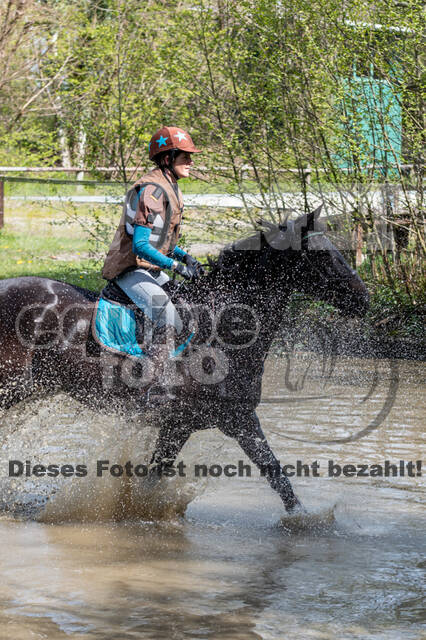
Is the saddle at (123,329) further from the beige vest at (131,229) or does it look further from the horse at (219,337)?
the beige vest at (131,229)

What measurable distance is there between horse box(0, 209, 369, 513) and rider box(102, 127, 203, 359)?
0.20 meters

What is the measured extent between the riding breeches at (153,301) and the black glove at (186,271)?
239mm

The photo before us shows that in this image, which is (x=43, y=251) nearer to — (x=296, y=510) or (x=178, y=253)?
(x=178, y=253)

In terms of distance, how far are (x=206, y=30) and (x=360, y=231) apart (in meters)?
3.60

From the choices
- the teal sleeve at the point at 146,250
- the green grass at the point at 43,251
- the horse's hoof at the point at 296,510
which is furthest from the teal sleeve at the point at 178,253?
the green grass at the point at 43,251

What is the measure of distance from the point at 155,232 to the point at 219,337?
808 millimetres

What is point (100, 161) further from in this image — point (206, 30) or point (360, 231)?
point (360, 231)

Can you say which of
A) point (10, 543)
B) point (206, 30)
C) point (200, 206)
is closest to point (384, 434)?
point (10, 543)

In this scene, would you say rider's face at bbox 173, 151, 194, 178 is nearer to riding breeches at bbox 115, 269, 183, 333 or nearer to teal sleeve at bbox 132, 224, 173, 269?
teal sleeve at bbox 132, 224, 173, 269

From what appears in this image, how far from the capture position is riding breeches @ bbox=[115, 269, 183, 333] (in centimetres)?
555

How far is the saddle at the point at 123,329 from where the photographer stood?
5.57 m

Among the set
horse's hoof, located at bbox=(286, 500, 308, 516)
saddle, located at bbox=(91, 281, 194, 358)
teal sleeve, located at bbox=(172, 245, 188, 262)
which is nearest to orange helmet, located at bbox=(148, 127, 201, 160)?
teal sleeve, located at bbox=(172, 245, 188, 262)

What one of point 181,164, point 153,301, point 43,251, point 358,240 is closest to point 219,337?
point 153,301

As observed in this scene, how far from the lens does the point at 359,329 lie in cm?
1156
